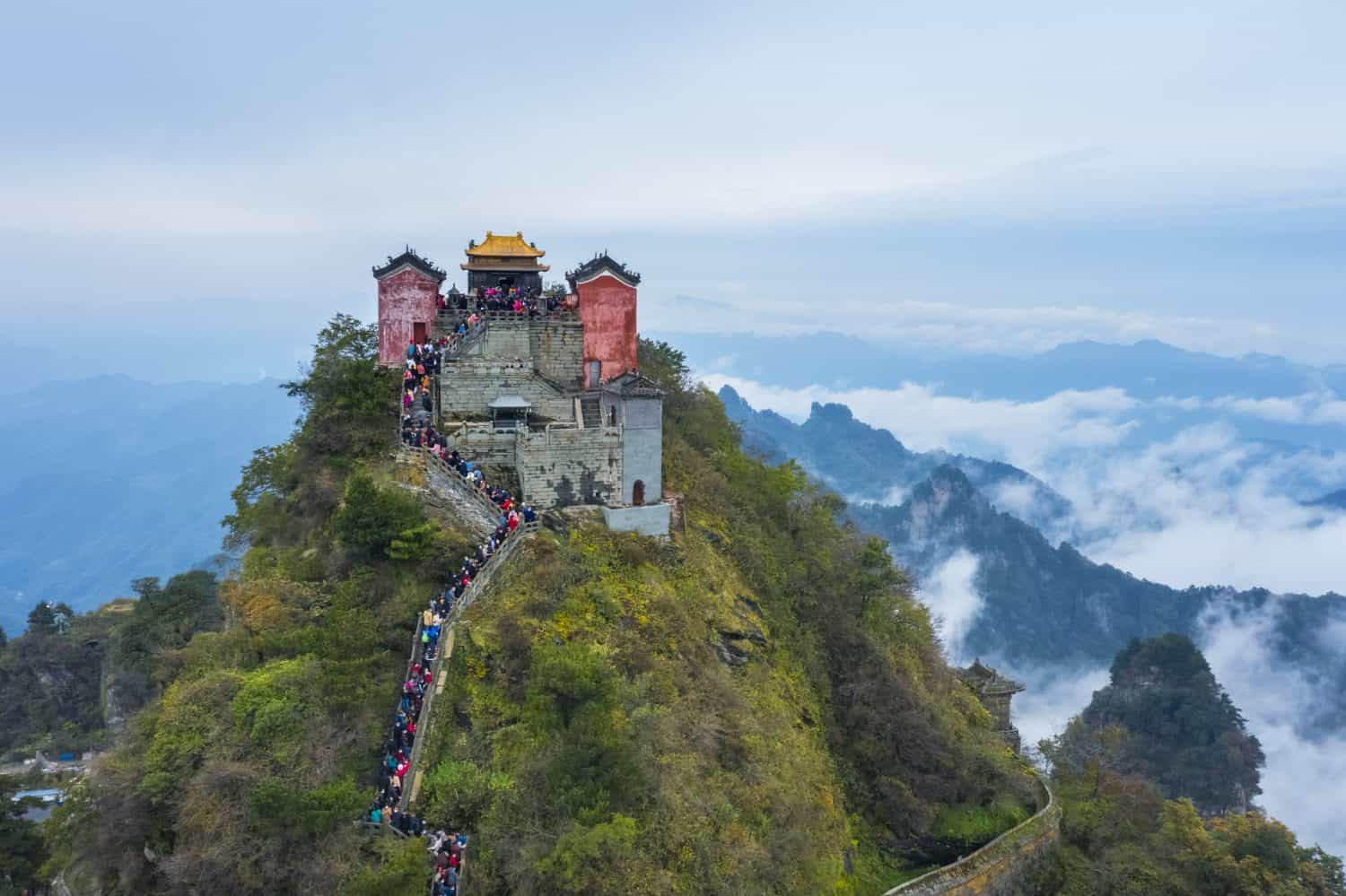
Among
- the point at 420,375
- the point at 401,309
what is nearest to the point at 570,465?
the point at 420,375

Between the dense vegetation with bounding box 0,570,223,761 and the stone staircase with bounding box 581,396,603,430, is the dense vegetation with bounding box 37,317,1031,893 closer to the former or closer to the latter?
the stone staircase with bounding box 581,396,603,430

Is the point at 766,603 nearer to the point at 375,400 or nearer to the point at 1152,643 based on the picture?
the point at 375,400

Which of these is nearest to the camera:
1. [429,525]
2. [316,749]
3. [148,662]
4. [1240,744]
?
[316,749]

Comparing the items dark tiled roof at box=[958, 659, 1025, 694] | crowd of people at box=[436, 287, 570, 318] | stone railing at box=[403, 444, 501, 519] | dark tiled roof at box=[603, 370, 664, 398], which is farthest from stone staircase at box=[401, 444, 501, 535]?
dark tiled roof at box=[958, 659, 1025, 694]

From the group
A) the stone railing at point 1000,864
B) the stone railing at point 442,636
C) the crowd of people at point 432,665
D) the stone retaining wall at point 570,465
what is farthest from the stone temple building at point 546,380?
the stone railing at point 1000,864

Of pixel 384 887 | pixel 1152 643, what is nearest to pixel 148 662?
pixel 384 887
